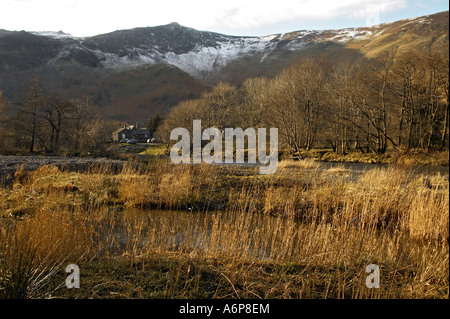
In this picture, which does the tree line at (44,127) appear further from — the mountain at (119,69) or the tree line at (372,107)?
the mountain at (119,69)

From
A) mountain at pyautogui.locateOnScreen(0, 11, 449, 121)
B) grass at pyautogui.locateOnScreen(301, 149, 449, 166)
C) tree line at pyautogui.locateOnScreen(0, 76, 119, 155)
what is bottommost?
grass at pyautogui.locateOnScreen(301, 149, 449, 166)

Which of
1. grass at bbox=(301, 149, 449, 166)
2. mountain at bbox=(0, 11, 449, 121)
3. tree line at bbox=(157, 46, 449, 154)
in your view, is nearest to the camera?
grass at bbox=(301, 149, 449, 166)

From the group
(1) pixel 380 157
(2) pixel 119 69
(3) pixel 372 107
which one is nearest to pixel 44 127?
(3) pixel 372 107

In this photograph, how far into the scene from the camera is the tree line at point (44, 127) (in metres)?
30.5

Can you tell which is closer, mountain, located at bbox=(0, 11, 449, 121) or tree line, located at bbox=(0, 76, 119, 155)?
tree line, located at bbox=(0, 76, 119, 155)

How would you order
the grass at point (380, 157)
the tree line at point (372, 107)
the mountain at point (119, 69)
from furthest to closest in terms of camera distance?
the mountain at point (119, 69) < the tree line at point (372, 107) < the grass at point (380, 157)

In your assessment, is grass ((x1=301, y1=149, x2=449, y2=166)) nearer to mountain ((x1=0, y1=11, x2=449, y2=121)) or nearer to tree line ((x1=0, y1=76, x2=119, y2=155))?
tree line ((x1=0, y1=76, x2=119, y2=155))

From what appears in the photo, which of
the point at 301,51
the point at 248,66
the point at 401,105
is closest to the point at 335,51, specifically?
the point at 301,51

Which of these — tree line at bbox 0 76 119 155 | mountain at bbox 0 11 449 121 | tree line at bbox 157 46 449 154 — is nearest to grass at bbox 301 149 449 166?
tree line at bbox 157 46 449 154

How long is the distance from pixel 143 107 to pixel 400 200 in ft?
407

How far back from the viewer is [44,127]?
33.6 meters

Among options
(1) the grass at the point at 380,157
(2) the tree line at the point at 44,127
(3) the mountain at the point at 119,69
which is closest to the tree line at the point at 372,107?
(1) the grass at the point at 380,157

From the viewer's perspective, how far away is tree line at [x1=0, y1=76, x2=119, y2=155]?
30520mm

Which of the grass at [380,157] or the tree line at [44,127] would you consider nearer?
the grass at [380,157]
